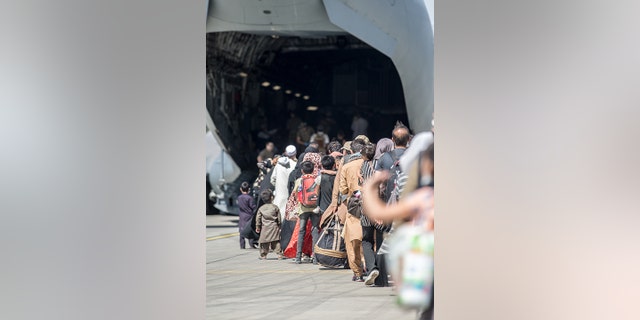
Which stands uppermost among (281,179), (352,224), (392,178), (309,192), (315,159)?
(315,159)

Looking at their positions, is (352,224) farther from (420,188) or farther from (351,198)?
(420,188)

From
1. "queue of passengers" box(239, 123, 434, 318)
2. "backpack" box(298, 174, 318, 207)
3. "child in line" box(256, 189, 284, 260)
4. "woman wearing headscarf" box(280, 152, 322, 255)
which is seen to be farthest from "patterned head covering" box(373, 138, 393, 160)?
"child in line" box(256, 189, 284, 260)

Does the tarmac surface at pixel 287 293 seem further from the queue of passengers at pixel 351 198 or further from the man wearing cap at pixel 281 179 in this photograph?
the man wearing cap at pixel 281 179

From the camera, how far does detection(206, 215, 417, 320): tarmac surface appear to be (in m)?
6.41

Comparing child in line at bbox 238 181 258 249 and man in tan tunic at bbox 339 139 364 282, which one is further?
child in line at bbox 238 181 258 249

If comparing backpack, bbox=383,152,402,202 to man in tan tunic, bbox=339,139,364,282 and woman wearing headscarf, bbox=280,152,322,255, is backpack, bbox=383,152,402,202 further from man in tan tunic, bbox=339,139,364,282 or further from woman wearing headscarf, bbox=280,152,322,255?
woman wearing headscarf, bbox=280,152,322,255

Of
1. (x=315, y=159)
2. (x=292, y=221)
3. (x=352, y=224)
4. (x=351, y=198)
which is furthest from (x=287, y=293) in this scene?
(x=292, y=221)

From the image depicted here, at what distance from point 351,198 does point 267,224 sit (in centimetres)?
296

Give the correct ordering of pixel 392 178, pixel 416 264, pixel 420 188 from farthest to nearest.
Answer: pixel 392 178, pixel 416 264, pixel 420 188

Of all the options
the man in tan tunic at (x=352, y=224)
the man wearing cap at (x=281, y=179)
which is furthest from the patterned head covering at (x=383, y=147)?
the man wearing cap at (x=281, y=179)

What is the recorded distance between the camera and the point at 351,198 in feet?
26.2
